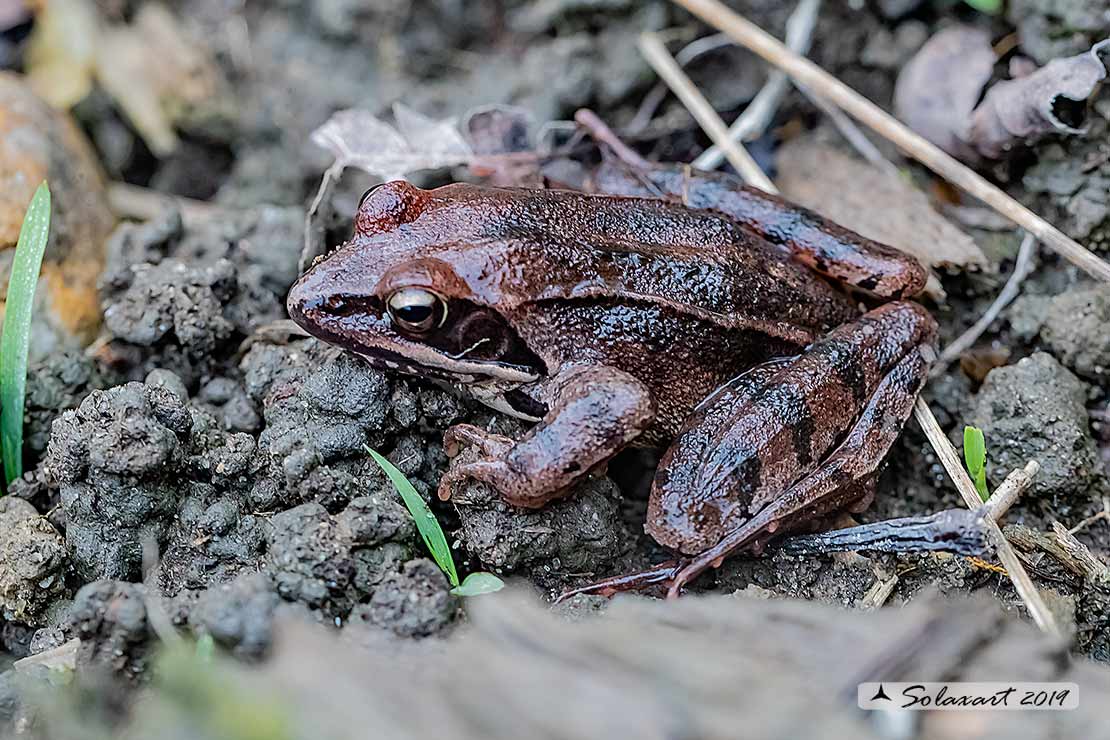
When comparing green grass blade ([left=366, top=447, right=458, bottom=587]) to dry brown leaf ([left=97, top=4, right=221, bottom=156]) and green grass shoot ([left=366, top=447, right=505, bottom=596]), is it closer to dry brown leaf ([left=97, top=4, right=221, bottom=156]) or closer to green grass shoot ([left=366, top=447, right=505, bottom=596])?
green grass shoot ([left=366, top=447, right=505, bottom=596])

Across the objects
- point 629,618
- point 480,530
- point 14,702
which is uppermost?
point 629,618

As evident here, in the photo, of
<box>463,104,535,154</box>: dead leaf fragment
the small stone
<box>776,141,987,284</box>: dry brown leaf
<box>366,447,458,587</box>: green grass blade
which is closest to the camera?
<box>366,447,458,587</box>: green grass blade

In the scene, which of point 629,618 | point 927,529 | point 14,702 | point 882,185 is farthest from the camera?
point 882,185

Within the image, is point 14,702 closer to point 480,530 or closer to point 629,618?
point 480,530

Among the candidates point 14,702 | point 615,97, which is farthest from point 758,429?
point 14,702

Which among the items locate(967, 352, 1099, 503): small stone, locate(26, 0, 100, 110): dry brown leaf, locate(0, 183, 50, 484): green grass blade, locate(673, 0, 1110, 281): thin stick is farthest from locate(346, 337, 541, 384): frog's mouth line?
locate(26, 0, 100, 110): dry brown leaf

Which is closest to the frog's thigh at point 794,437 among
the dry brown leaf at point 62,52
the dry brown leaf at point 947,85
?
the dry brown leaf at point 947,85
